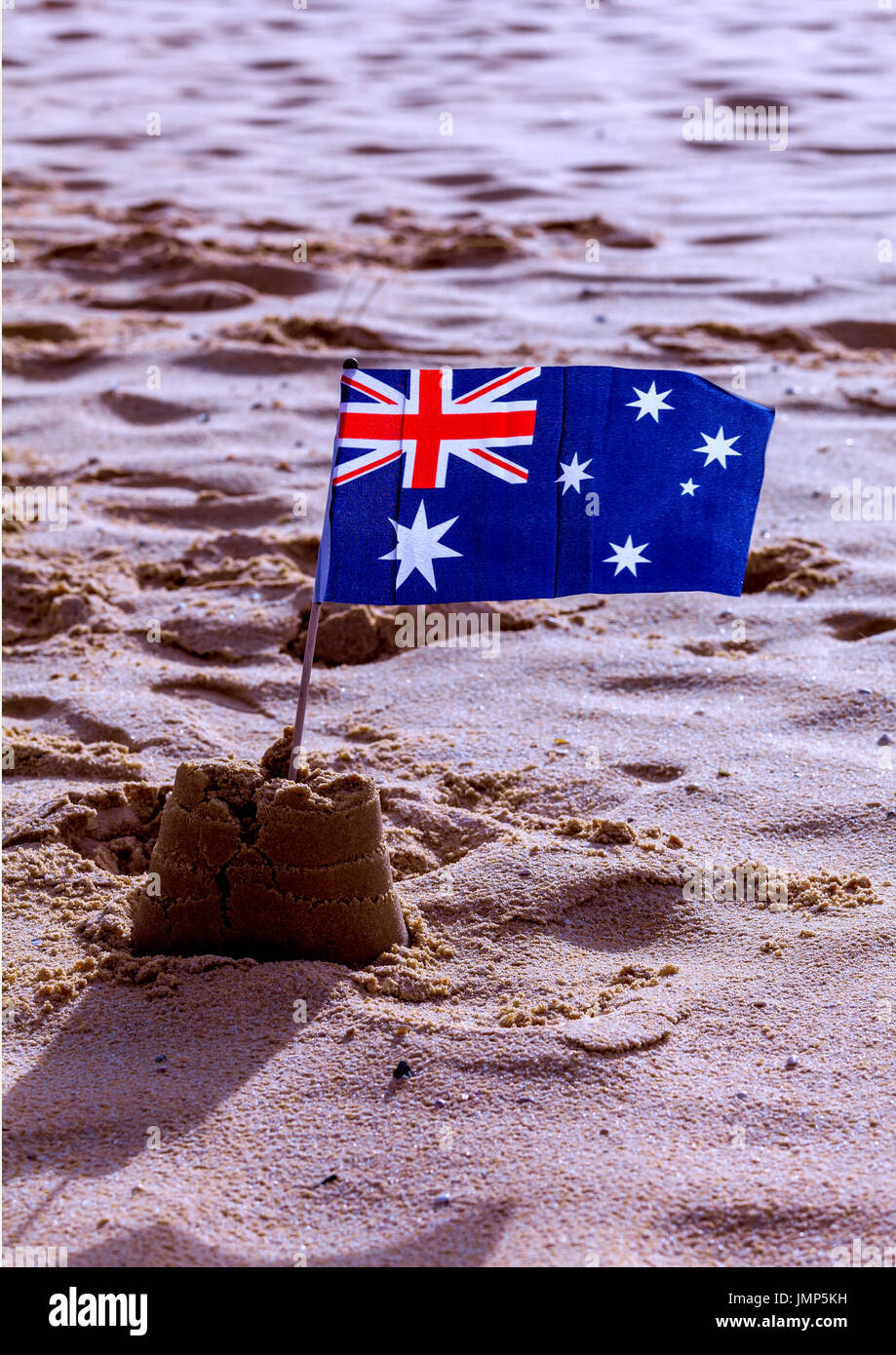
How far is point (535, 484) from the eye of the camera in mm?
2551

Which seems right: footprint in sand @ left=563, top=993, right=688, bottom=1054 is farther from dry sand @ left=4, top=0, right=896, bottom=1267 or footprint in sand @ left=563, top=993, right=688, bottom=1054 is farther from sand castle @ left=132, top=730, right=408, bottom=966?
sand castle @ left=132, top=730, right=408, bottom=966

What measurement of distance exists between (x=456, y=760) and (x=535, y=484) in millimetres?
921

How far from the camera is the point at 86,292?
21.1 ft

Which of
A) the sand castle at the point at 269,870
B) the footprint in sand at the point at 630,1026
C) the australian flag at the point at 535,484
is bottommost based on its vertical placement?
the footprint in sand at the point at 630,1026

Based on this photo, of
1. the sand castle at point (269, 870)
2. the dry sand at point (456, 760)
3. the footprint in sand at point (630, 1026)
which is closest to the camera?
the dry sand at point (456, 760)

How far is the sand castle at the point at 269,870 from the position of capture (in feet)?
7.99

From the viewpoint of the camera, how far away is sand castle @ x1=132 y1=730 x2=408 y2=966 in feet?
7.99

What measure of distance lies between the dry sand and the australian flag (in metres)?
0.60

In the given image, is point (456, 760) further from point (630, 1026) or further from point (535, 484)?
point (630, 1026)

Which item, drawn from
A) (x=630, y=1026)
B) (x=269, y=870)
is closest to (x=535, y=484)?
(x=269, y=870)

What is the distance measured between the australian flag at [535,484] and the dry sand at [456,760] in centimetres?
60

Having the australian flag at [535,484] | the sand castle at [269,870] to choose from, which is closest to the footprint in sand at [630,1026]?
the sand castle at [269,870]

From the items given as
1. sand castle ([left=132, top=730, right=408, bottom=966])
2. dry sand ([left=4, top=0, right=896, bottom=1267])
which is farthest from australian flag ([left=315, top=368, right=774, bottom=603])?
dry sand ([left=4, top=0, right=896, bottom=1267])

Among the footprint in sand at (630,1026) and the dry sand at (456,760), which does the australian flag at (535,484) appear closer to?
the dry sand at (456,760)
